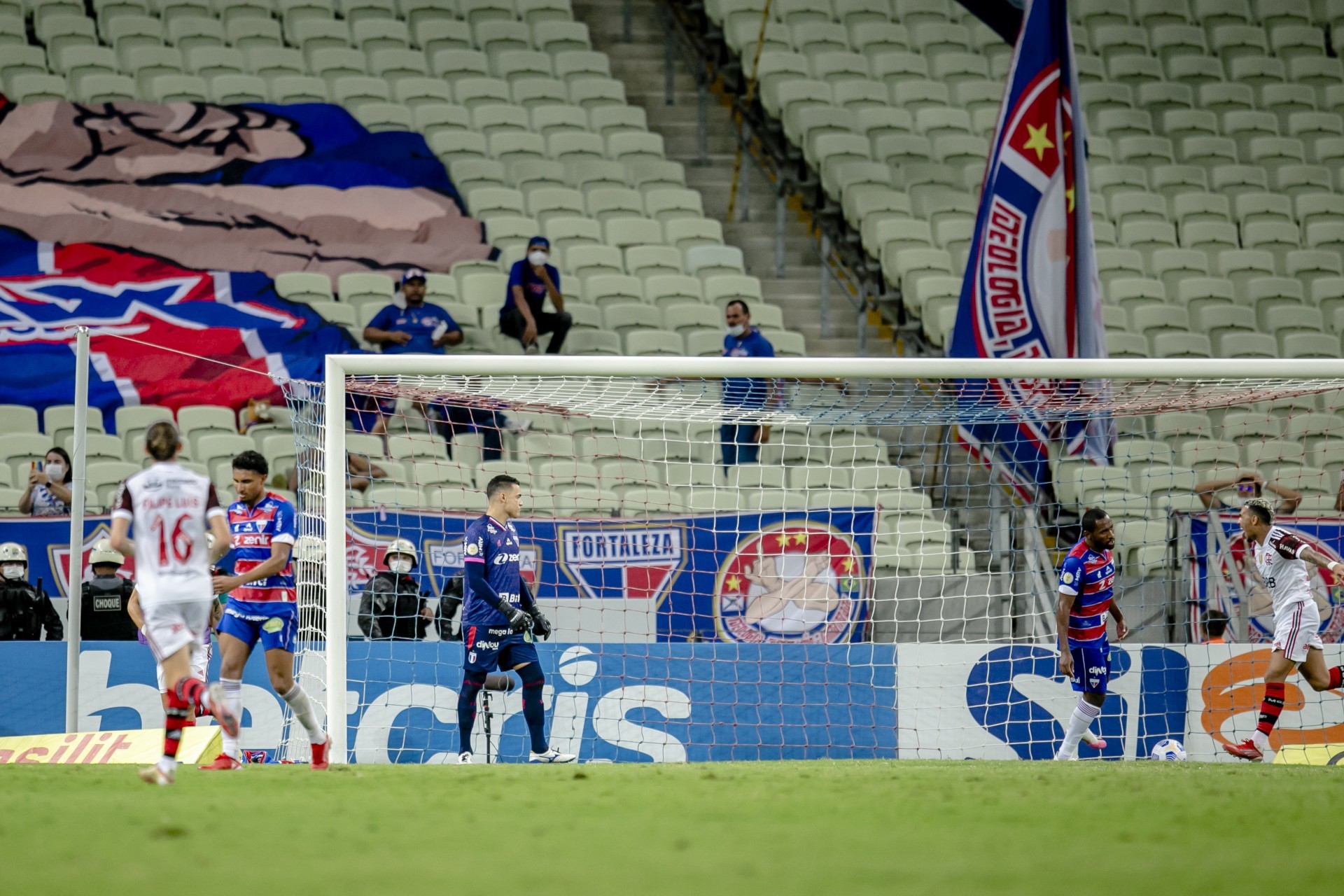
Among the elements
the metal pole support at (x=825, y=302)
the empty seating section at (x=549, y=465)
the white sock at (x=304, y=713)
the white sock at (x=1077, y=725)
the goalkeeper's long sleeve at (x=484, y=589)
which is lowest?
the white sock at (x=1077, y=725)

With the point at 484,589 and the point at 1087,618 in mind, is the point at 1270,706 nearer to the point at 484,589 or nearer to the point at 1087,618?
the point at 1087,618

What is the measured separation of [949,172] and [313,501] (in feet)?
30.0

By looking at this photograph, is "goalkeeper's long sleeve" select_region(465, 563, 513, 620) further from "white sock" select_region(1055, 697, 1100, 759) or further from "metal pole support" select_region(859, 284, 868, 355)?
"metal pole support" select_region(859, 284, 868, 355)

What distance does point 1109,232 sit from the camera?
16078 millimetres

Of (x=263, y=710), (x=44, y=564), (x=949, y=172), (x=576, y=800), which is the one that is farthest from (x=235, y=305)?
(x=576, y=800)

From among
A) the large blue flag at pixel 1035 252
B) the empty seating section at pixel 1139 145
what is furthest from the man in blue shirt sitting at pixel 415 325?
the empty seating section at pixel 1139 145

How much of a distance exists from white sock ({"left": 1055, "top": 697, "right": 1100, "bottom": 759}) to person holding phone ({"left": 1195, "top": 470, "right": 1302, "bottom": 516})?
2.47 metres

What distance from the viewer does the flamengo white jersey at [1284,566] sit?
999 cm

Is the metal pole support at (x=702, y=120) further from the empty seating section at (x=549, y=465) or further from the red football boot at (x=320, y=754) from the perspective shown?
the red football boot at (x=320, y=754)

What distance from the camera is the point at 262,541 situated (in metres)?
8.18

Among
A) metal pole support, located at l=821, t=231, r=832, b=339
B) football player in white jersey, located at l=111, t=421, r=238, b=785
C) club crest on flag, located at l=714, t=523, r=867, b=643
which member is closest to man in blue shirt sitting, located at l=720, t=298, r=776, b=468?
club crest on flag, located at l=714, t=523, r=867, b=643

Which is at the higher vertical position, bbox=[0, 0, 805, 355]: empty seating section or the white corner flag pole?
bbox=[0, 0, 805, 355]: empty seating section

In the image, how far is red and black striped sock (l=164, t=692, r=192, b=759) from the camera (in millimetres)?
6324

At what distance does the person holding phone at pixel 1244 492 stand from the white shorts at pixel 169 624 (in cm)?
813
